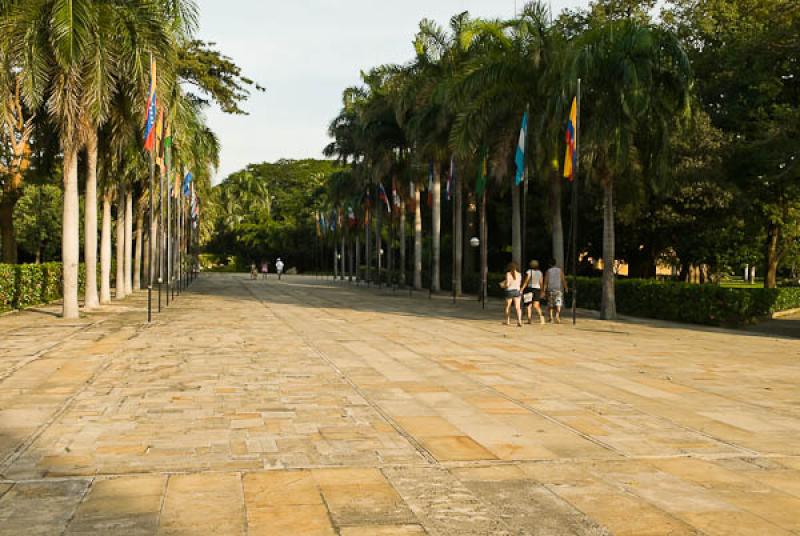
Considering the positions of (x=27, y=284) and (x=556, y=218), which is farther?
(x=556, y=218)

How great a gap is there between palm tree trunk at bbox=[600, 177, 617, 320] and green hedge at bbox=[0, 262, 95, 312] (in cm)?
1735

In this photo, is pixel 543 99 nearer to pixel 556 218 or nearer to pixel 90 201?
pixel 556 218

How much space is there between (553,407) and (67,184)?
16.1 metres

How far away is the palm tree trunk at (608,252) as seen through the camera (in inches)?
976

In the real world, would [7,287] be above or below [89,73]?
below

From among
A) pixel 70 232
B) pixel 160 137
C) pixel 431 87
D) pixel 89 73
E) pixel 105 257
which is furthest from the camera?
pixel 431 87

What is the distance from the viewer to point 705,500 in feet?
19.2

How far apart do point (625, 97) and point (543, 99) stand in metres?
5.99

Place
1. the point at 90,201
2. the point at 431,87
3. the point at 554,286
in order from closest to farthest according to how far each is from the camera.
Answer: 1. the point at 554,286
2. the point at 90,201
3. the point at 431,87

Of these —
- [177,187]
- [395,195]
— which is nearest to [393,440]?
[177,187]

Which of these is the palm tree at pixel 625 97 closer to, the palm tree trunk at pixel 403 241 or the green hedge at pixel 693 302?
the green hedge at pixel 693 302

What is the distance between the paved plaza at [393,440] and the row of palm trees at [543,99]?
9.45m

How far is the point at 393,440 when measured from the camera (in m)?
7.66

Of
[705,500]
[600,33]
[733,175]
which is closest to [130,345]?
[705,500]
